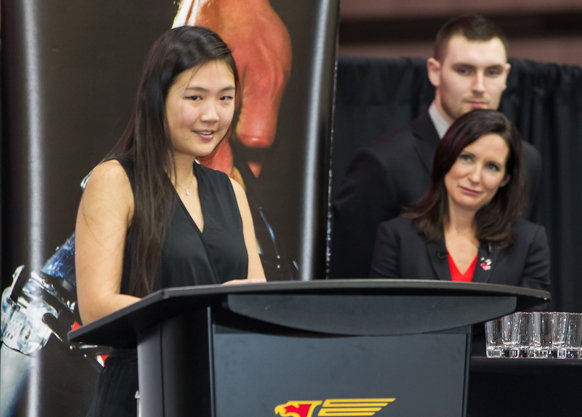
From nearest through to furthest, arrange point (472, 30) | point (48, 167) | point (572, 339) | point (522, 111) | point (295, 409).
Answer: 1. point (295, 409)
2. point (572, 339)
3. point (48, 167)
4. point (472, 30)
5. point (522, 111)

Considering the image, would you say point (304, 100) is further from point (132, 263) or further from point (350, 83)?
point (350, 83)

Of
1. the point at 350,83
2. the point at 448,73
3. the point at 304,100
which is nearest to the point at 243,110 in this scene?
the point at 304,100

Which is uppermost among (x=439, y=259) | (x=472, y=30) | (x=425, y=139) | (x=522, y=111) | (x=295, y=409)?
(x=472, y=30)

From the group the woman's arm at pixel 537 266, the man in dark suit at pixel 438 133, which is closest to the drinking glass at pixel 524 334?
the woman's arm at pixel 537 266

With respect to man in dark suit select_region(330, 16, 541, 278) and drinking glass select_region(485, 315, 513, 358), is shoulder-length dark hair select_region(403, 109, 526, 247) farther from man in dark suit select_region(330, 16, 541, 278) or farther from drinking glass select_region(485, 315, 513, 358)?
drinking glass select_region(485, 315, 513, 358)

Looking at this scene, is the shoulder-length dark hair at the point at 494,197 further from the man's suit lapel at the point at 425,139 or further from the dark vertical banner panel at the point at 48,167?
the dark vertical banner panel at the point at 48,167

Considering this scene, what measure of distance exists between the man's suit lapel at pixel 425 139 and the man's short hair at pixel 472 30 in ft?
0.99

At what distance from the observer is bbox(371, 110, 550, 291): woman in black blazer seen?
2229 millimetres

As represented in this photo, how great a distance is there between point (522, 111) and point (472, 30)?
117cm

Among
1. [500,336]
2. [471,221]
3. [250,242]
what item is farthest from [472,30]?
[500,336]

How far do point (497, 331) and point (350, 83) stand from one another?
2806 millimetres

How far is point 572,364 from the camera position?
89 centimetres

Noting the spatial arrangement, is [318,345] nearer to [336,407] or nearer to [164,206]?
[336,407]

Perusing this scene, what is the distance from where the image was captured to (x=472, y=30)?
9.38ft
